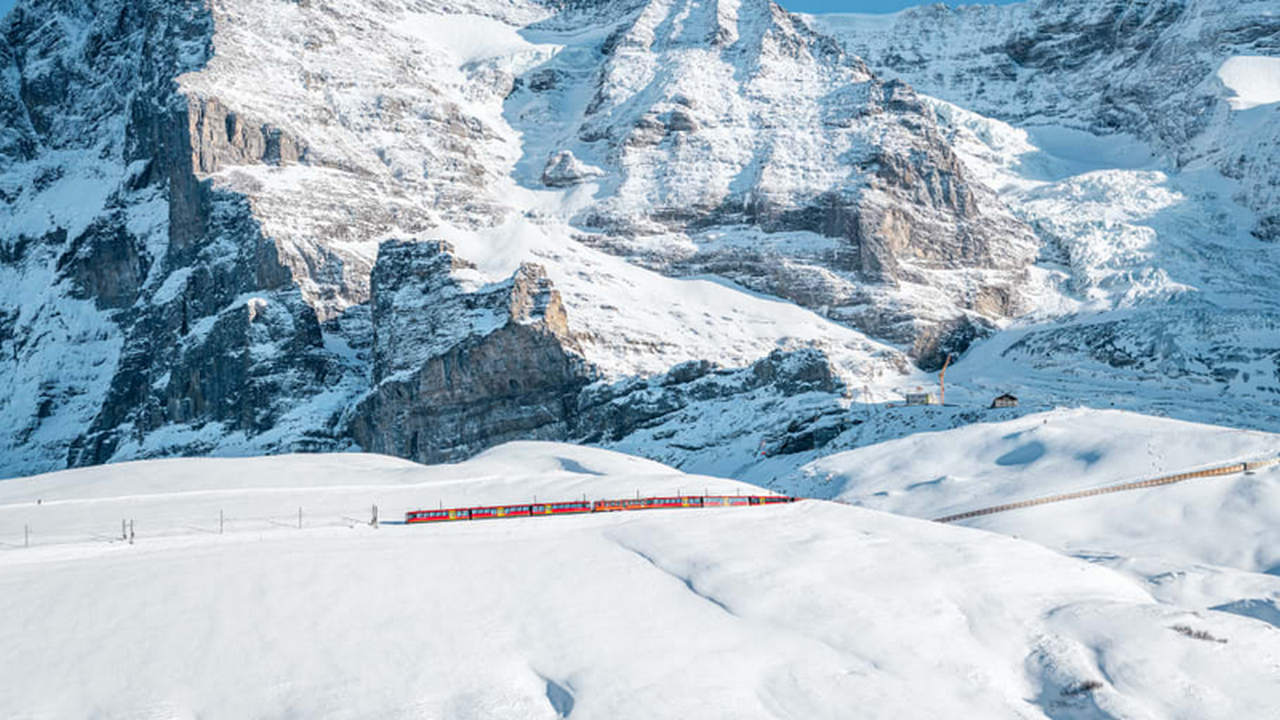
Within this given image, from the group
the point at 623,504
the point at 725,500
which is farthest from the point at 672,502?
the point at 725,500

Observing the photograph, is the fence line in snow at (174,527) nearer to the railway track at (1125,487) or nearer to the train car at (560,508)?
the train car at (560,508)

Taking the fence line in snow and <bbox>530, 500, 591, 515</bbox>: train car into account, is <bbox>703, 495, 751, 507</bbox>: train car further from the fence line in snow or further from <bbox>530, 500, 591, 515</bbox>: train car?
the fence line in snow

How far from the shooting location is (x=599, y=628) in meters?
40.4

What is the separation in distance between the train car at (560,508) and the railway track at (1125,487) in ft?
85.4

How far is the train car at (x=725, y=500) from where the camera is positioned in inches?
2557

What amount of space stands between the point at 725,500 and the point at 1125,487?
27348 mm

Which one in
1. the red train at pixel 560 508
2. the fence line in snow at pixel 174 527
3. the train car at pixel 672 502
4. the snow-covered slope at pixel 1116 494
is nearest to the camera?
the fence line in snow at pixel 174 527

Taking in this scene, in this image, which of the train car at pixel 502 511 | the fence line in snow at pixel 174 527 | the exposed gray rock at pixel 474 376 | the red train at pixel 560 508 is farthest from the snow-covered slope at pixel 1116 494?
the exposed gray rock at pixel 474 376

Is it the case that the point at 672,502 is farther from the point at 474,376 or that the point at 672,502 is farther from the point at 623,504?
the point at 474,376

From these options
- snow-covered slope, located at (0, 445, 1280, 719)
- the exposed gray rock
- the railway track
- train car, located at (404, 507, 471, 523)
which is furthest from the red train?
the exposed gray rock

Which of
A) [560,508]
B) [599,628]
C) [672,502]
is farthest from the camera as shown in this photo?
[672,502]

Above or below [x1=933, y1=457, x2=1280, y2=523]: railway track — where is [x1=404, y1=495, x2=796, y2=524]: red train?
above

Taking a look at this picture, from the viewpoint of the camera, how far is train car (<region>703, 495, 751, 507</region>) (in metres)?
64.9

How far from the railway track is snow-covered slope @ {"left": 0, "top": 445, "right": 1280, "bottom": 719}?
2518 cm
